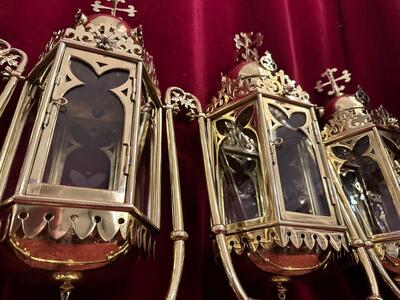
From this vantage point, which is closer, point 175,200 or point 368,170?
point 175,200

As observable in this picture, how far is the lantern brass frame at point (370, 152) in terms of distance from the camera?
29.9 inches

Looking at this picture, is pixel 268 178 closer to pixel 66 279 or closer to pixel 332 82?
pixel 66 279

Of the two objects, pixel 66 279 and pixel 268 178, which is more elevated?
pixel 268 178

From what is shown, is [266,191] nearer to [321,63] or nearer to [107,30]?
[107,30]

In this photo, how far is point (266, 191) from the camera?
71 cm

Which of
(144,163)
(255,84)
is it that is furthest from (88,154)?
(255,84)

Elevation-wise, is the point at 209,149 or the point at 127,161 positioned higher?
the point at 209,149

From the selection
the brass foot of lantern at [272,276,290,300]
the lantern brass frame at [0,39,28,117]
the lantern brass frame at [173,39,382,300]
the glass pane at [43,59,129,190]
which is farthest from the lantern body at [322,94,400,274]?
the lantern brass frame at [0,39,28,117]

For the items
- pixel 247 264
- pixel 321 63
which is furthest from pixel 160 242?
pixel 321 63

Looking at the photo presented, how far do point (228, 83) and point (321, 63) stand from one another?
0.48 m

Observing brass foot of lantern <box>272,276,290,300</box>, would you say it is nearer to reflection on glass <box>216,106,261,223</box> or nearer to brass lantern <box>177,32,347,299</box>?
brass lantern <box>177,32,347,299</box>

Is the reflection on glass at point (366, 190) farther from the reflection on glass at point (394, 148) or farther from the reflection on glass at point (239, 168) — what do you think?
the reflection on glass at point (239, 168)

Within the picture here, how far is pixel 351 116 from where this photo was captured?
3.16 feet

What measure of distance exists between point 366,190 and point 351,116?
18 centimetres
